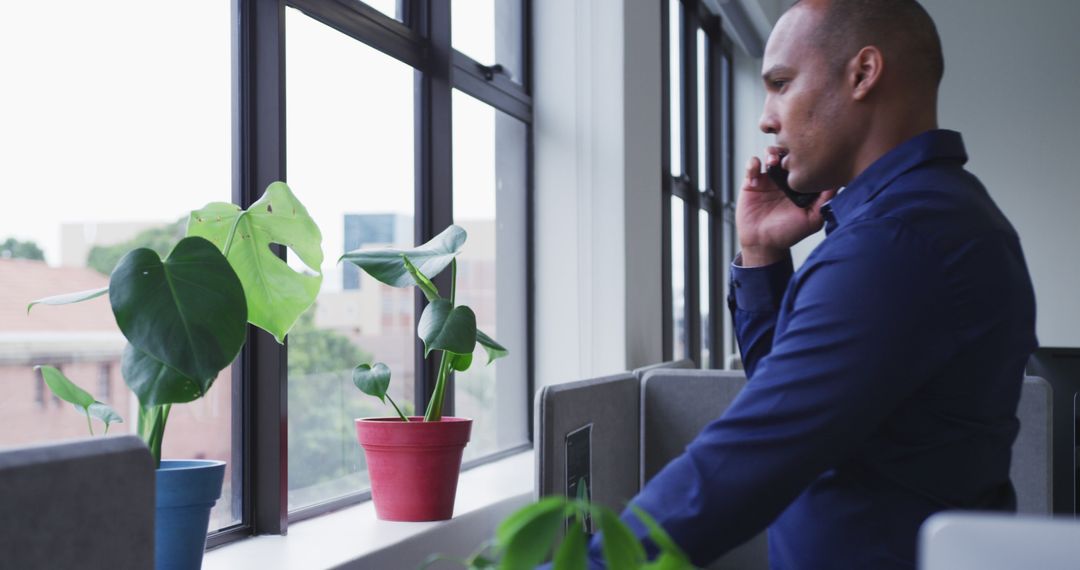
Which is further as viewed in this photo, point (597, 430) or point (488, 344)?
point (597, 430)

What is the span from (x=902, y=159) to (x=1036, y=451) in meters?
1.22

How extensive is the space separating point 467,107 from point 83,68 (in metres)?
1.42

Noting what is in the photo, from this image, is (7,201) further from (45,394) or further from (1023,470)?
(1023,470)

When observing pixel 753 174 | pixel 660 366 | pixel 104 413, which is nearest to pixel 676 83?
pixel 660 366

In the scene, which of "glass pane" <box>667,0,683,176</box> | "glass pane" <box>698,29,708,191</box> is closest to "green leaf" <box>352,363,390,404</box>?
"glass pane" <box>667,0,683,176</box>

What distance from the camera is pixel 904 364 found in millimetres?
948

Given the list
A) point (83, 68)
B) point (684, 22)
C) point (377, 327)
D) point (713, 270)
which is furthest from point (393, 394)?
point (713, 270)

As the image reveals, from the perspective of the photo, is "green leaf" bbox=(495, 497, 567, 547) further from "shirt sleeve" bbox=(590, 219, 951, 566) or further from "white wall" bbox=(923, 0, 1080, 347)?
"white wall" bbox=(923, 0, 1080, 347)

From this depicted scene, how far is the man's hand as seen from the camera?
1622mm

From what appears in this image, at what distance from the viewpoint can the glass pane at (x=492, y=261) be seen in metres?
2.79

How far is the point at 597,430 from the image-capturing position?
206 centimetres

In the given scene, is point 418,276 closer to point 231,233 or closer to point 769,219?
point 231,233

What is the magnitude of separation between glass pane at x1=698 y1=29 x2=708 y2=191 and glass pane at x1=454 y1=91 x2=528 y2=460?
2.38 metres

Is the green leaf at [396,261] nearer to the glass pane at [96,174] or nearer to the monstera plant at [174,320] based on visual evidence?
the glass pane at [96,174]
